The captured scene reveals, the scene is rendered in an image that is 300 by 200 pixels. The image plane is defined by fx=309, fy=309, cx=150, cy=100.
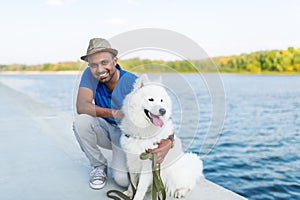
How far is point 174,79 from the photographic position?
70.7 inches

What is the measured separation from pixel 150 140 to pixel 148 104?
0.27m

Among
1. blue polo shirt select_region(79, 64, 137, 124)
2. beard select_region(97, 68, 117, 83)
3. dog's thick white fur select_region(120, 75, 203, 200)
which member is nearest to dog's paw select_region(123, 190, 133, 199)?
dog's thick white fur select_region(120, 75, 203, 200)

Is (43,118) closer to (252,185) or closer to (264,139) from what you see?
(252,185)

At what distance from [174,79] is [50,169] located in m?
1.51

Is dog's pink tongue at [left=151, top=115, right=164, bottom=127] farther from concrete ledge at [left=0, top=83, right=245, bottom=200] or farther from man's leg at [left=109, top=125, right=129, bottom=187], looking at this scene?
concrete ledge at [left=0, top=83, right=245, bottom=200]

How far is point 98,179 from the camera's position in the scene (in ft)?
7.32

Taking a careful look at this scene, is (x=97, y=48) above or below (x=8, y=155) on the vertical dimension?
above

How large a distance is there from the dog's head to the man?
175mm

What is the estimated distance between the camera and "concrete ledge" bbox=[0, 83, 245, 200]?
2.14 m

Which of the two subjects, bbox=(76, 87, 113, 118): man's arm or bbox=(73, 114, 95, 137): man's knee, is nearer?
bbox=(76, 87, 113, 118): man's arm

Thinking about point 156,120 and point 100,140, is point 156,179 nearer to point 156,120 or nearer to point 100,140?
point 156,120

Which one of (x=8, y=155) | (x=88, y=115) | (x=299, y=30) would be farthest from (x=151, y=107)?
(x=299, y=30)

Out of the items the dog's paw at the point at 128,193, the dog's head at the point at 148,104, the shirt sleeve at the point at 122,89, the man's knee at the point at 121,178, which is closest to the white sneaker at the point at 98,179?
the man's knee at the point at 121,178

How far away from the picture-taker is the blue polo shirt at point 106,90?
6.61 ft
